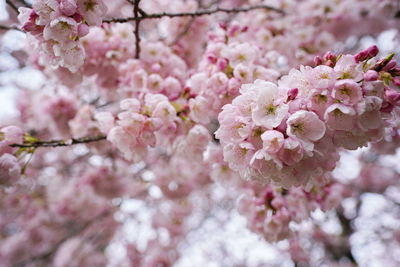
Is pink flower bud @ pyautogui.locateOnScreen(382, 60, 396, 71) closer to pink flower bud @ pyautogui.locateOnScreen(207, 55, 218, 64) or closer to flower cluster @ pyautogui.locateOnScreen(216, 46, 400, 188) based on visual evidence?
flower cluster @ pyautogui.locateOnScreen(216, 46, 400, 188)

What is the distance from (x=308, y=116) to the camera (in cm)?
98

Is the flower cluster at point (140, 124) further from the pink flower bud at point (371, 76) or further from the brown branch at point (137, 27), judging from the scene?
the pink flower bud at point (371, 76)

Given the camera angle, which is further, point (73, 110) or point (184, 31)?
point (73, 110)

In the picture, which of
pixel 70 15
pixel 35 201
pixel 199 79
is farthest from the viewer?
pixel 35 201

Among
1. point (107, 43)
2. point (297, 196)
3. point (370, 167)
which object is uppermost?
point (107, 43)

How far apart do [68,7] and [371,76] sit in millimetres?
1026

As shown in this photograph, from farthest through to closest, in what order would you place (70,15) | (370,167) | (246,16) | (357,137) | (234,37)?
(370,167) → (246,16) → (234,37) → (70,15) → (357,137)

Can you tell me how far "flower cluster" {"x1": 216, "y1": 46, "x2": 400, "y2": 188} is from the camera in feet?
3.23

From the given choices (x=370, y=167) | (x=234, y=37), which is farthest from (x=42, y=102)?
(x=370, y=167)

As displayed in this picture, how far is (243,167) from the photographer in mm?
1117

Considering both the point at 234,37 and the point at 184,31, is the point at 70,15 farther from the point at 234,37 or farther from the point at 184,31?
the point at 184,31

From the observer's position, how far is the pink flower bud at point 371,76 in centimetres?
99

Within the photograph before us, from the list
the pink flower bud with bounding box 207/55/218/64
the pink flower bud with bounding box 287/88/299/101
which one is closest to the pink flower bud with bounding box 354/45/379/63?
the pink flower bud with bounding box 287/88/299/101

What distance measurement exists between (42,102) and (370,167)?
5.15 metres
